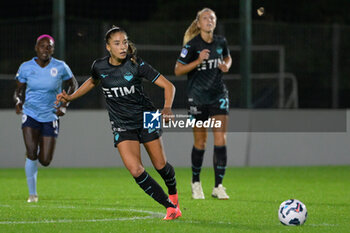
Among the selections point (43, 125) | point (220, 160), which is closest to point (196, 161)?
point (220, 160)

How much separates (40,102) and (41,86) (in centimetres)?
21

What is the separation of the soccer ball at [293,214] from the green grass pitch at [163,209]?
A: 0.08 meters

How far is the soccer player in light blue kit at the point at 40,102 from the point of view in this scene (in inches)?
420

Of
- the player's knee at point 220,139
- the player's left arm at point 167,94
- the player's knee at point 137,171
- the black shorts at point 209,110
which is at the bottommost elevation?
the player's knee at point 220,139

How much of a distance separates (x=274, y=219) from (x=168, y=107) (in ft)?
5.18

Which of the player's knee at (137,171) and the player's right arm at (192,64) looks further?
the player's right arm at (192,64)

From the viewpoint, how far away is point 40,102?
10.7 m

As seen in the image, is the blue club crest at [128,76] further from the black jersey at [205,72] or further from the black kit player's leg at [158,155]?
the black jersey at [205,72]

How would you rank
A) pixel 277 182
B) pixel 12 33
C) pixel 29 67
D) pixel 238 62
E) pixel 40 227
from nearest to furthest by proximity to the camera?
pixel 40 227 → pixel 29 67 → pixel 277 182 → pixel 12 33 → pixel 238 62

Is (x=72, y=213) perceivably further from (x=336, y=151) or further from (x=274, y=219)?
(x=336, y=151)

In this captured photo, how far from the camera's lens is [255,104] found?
57.3 ft

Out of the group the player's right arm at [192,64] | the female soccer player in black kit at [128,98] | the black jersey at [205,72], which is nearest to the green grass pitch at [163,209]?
the female soccer player in black kit at [128,98]

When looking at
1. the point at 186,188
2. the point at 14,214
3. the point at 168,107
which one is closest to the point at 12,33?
the point at 186,188

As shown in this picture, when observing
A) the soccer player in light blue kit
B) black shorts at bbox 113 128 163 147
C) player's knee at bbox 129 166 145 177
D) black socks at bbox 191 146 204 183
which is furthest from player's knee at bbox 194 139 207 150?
player's knee at bbox 129 166 145 177
